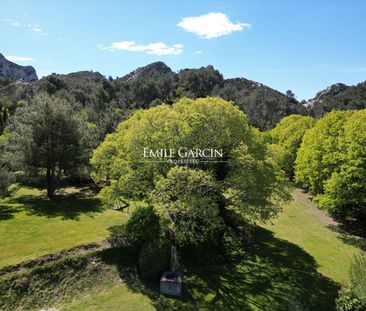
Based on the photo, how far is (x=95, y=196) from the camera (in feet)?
112

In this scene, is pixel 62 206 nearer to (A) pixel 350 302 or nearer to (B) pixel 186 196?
(B) pixel 186 196

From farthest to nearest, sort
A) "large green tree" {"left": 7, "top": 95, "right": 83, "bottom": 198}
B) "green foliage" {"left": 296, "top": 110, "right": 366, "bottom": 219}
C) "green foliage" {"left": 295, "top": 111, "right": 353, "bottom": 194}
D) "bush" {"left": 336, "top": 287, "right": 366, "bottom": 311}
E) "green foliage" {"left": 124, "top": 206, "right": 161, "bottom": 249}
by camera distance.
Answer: "green foliage" {"left": 295, "top": 111, "right": 353, "bottom": 194} → "large green tree" {"left": 7, "top": 95, "right": 83, "bottom": 198} → "green foliage" {"left": 296, "top": 110, "right": 366, "bottom": 219} → "green foliage" {"left": 124, "top": 206, "right": 161, "bottom": 249} → "bush" {"left": 336, "top": 287, "right": 366, "bottom": 311}

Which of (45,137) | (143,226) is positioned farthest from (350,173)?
(45,137)

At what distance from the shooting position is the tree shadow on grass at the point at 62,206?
26.2 metres

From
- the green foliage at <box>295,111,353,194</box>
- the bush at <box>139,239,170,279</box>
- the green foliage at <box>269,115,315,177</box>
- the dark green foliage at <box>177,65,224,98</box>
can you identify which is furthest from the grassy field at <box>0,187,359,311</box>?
the dark green foliage at <box>177,65,224,98</box>

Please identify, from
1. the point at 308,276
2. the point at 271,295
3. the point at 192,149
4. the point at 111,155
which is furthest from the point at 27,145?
the point at 308,276

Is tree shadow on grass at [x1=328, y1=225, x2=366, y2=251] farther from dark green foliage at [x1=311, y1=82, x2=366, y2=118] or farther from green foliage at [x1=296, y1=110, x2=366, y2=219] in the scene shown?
dark green foliage at [x1=311, y1=82, x2=366, y2=118]

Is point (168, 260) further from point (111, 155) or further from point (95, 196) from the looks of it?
point (95, 196)

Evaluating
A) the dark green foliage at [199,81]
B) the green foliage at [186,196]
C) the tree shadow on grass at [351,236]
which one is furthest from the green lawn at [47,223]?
the dark green foliage at [199,81]

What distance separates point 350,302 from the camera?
50.2ft

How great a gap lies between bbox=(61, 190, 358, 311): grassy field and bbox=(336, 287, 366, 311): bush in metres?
1.31

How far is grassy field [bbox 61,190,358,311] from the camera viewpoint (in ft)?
54.6

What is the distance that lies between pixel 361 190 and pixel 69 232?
84.5ft

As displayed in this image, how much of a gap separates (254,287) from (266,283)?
1.11 metres
